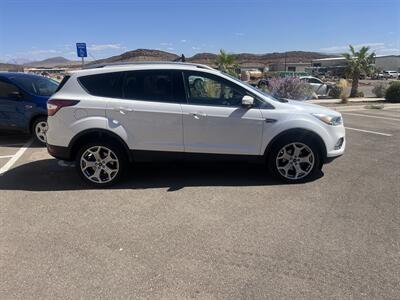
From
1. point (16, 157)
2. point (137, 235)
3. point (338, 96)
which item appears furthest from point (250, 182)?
point (338, 96)

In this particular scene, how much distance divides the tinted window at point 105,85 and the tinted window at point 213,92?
984 millimetres

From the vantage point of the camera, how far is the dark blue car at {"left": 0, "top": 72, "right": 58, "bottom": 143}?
8.80 m

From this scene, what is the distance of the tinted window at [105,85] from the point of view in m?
5.73

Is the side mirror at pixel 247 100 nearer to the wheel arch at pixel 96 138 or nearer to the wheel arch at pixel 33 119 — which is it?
the wheel arch at pixel 96 138

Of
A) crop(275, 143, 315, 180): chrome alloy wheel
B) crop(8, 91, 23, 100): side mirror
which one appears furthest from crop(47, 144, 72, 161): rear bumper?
crop(8, 91, 23, 100): side mirror

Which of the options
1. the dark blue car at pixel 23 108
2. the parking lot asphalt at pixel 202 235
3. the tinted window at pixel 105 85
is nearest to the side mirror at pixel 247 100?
the parking lot asphalt at pixel 202 235

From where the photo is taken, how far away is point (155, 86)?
18.8 ft

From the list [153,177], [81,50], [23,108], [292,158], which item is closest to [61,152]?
[153,177]

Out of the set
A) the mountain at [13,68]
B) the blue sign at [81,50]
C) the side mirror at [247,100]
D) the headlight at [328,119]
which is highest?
the blue sign at [81,50]

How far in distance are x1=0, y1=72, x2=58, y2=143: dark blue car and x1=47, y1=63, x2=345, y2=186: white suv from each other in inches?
132

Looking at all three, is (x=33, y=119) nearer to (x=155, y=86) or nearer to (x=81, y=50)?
(x=155, y=86)

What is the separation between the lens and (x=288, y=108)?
578 cm

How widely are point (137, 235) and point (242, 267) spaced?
122cm

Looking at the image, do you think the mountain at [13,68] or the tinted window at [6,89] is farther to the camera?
the mountain at [13,68]
